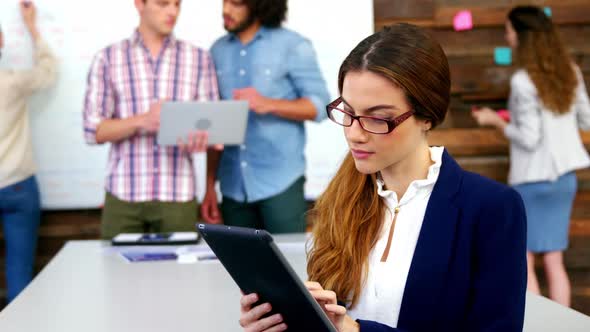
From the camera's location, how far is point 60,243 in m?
4.34

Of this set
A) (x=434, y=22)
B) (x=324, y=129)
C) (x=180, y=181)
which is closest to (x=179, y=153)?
(x=180, y=181)

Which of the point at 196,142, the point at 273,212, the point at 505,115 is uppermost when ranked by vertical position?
the point at 196,142

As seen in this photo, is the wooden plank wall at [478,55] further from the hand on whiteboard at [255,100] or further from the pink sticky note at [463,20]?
the hand on whiteboard at [255,100]

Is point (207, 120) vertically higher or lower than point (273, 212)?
higher

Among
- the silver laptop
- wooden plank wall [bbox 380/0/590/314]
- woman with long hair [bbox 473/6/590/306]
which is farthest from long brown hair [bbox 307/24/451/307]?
wooden plank wall [bbox 380/0/590/314]

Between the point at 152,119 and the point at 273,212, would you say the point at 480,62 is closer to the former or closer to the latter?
the point at 273,212

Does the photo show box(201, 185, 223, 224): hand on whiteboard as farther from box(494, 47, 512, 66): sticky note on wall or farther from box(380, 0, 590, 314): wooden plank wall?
box(494, 47, 512, 66): sticky note on wall

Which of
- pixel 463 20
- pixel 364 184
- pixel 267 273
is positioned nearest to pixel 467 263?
pixel 364 184

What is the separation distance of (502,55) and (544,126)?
2.20 feet

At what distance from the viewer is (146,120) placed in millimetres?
3162

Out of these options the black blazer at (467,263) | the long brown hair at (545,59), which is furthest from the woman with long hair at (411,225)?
the long brown hair at (545,59)

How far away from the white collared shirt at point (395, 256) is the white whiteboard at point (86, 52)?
2.63 meters

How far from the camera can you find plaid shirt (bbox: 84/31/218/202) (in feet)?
10.7

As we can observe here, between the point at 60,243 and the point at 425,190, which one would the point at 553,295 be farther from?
the point at 425,190
